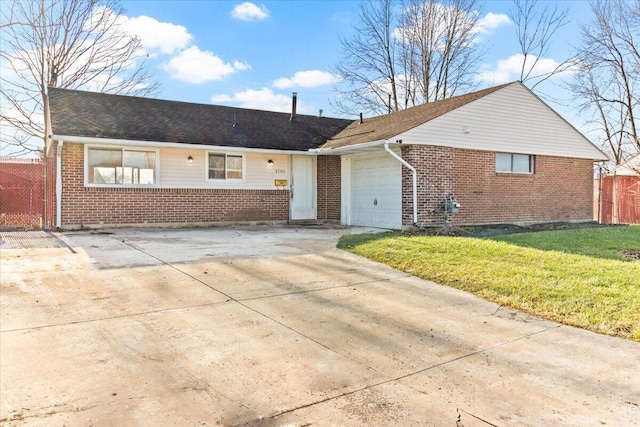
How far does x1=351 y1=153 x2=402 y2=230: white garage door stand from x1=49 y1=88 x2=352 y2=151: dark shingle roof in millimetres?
2448

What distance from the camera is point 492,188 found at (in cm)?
1388

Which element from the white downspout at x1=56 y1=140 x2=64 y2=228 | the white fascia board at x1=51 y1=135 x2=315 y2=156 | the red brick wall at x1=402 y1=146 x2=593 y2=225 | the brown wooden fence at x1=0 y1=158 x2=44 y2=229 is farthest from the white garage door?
the brown wooden fence at x1=0 y1=158 x2=44 y2=229

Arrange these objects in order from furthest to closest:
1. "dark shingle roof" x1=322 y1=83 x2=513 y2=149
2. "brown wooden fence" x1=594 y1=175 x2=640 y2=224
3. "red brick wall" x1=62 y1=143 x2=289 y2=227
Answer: "brown wooden fence" x1=594 y1=175 x2=640 y2=224 < "dark shingle roof" x1=322 y1=83 x2=513 y2=149 < "red brick wall" x1=62 y1=143 x2=289 y2=227

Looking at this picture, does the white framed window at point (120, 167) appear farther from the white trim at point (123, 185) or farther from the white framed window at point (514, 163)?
the white framed window at point (514, 163)

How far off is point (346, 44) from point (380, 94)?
389 cm

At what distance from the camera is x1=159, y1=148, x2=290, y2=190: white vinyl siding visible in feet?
→ 44.1

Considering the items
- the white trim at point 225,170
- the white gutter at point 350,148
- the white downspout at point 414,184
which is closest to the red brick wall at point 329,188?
the white gutter at point 350,148

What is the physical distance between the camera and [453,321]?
484 centimetres

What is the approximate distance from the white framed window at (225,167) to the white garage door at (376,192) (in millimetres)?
3832

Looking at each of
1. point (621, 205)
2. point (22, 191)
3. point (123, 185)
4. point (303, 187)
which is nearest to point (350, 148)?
point (303, 187)

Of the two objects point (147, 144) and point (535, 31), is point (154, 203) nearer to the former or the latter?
point (147, 144)

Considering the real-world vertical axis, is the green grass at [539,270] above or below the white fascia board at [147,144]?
below

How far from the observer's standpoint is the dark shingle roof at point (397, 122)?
42.1ft

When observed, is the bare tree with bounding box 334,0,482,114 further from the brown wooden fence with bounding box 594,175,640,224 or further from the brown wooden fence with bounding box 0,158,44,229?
the brown wooden fence with bounding box 0,158,44,229
